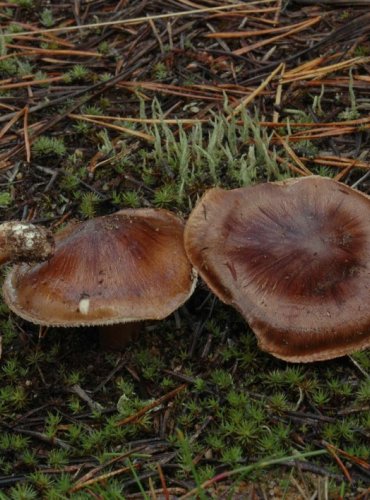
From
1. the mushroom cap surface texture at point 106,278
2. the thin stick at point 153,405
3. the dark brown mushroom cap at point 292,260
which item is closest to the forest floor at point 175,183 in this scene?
the thin stick at point 153,405

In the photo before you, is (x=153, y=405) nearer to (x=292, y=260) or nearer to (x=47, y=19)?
(x=292, y=260)

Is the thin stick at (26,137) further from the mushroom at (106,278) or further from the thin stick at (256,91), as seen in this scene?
the thin stick at (256,91)

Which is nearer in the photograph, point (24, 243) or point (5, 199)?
point (24, 243)

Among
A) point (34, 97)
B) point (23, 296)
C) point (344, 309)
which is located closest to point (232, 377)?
point (344, 309)

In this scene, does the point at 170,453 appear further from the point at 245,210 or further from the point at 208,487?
the point at 245,210

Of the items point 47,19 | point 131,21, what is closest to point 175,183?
point 131,21

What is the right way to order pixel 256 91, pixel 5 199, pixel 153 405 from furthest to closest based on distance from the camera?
pixel 256 91 → pixel 5 199 → pixel 153 405

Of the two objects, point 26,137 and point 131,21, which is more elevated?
point 131,21
